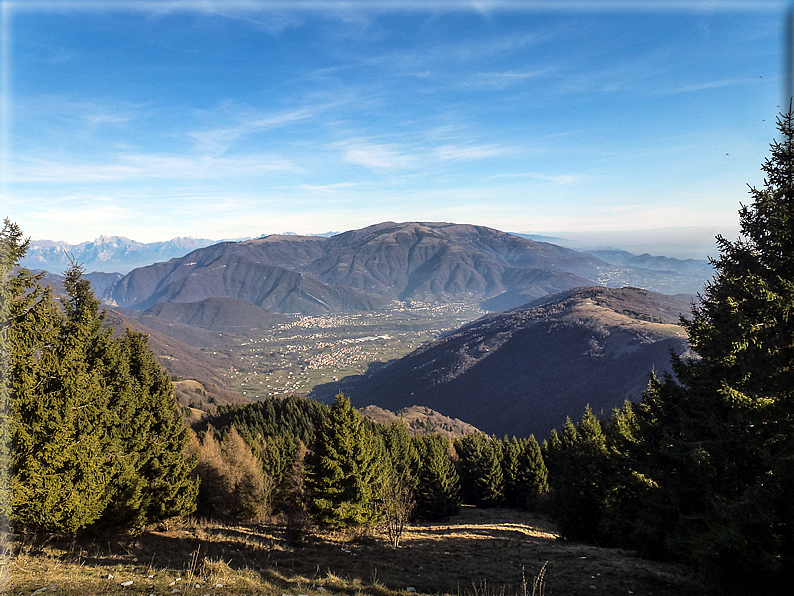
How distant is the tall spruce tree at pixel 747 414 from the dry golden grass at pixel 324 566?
3.31 meters

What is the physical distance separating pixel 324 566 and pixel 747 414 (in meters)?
16.8

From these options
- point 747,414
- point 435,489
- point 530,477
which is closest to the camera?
point 747,414

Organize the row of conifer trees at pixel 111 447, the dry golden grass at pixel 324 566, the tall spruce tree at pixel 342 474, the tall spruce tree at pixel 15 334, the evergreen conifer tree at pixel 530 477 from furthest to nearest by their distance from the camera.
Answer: the evergreen conifer tree at pixel 530 477
the tall spruce tree at pixel 342 474
the row of conifer trees at pixel 111 447
the tall spruce tree at pixel 15 334
the dry golden grass at pixel 324 566

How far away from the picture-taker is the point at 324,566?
677 inches

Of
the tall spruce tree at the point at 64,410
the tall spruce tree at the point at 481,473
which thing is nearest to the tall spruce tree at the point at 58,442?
the tall spruce tree at the point at 64,410

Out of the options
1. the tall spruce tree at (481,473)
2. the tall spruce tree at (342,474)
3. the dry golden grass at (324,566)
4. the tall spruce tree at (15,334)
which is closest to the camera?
the dry golden grass at (324,566)

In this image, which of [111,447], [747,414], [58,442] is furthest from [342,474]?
[747,414]

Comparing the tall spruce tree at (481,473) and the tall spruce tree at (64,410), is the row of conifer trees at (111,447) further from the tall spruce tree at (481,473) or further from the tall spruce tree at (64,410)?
the tall spruce tree at (481,473)

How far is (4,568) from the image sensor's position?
10.8m

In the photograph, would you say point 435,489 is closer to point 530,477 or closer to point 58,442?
point 530,477

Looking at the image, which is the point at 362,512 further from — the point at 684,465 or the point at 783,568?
the point at 783,568

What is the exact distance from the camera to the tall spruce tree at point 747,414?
37.0ft

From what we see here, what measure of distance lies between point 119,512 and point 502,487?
174 ft

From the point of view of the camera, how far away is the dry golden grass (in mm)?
10906
